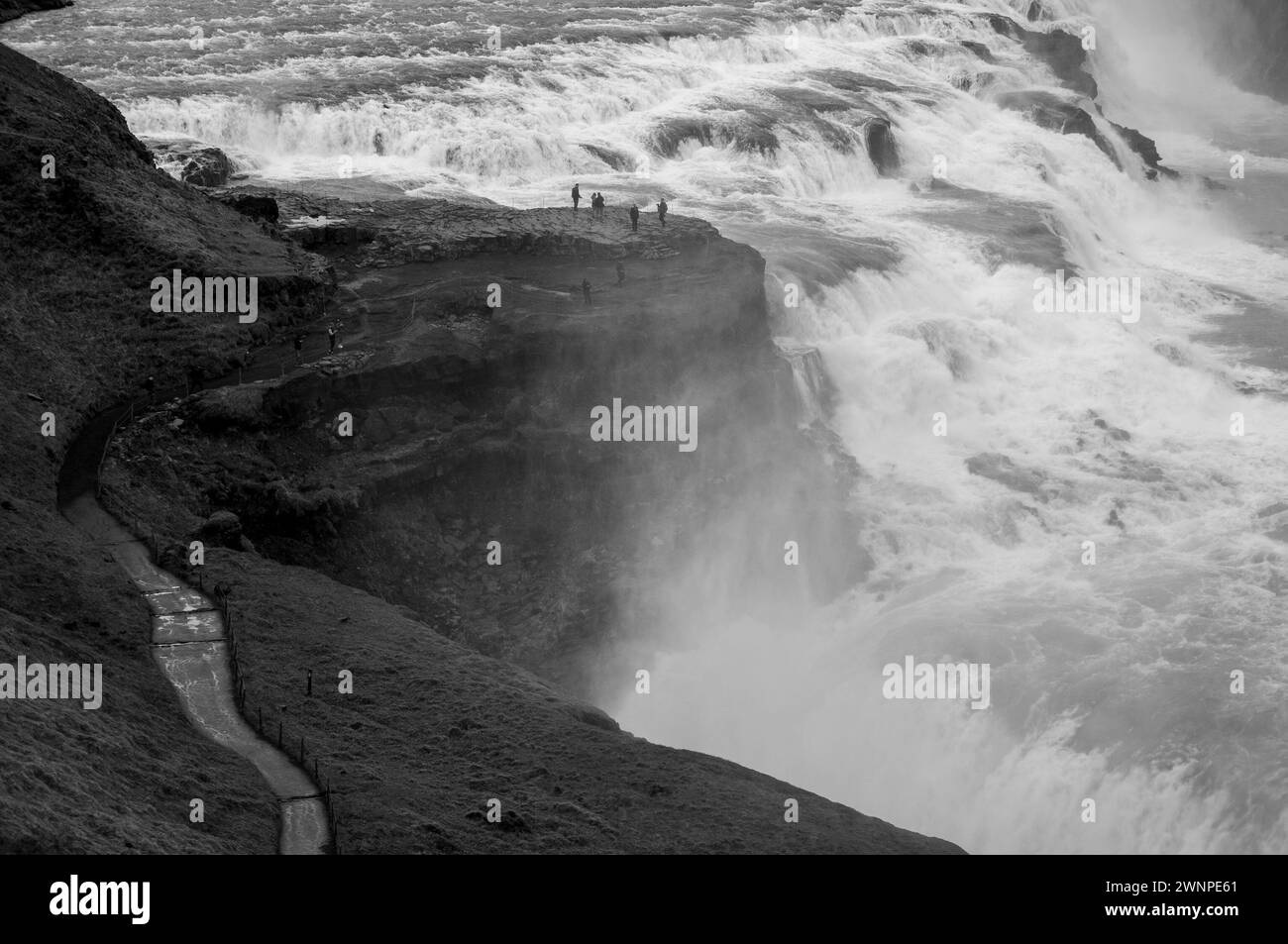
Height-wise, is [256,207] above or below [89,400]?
above

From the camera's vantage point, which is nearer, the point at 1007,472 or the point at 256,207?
the point at 256,207

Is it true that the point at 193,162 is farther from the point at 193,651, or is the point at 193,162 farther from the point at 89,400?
the point at 193,651

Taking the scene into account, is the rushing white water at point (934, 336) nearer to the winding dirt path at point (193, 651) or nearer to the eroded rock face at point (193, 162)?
the eroded rock face at point (193, 162)

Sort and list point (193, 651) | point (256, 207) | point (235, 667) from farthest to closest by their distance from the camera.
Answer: point (256, 207) → point (193, 651) → point (235, 667)

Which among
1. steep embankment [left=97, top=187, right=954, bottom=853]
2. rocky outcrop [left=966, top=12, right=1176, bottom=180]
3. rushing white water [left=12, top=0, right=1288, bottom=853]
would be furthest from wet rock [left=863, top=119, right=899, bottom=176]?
steep embankment [left=97, top=187, right=954, bottom=853]

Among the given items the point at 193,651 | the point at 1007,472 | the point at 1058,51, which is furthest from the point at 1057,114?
the point at 193,651

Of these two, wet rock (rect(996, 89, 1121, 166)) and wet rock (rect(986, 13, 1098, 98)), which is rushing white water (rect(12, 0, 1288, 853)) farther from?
wet rock (rect(986, 13, 1098, 98))

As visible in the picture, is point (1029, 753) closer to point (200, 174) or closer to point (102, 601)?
point (102, 601)
